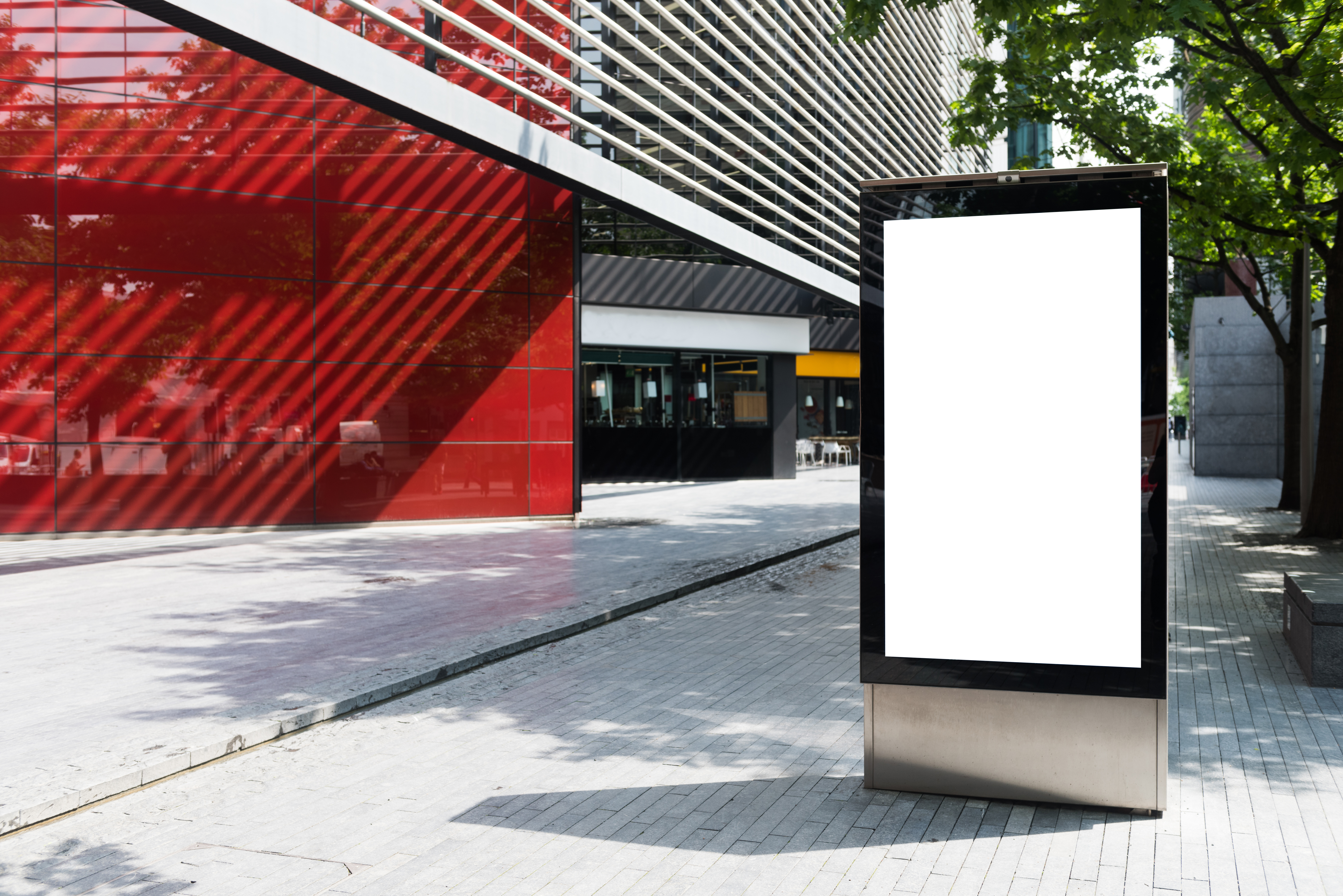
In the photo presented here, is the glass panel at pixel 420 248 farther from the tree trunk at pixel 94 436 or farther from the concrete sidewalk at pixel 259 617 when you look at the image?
the concrete sidewalk at pixel 259 617

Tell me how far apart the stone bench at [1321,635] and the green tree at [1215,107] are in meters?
5.11

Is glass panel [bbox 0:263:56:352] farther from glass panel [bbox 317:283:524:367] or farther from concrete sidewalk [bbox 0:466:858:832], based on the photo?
glass panel [bbox 317:283:524:367]

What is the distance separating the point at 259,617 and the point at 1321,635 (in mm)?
7910

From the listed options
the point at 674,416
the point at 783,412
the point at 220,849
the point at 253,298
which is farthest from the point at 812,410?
the point at 220,849

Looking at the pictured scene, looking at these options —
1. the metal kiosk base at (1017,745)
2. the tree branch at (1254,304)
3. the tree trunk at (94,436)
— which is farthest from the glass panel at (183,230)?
the tree branch at (1254,304)

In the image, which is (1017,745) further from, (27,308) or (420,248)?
(27,308)

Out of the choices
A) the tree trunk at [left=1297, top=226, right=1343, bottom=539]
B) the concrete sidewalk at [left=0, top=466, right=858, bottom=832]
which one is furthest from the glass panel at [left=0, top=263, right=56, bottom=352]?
the tree trunk at [left=1297, top=226, right=1343, bottom=539]

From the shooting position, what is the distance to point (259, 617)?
9062mm

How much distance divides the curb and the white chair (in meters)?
23.2

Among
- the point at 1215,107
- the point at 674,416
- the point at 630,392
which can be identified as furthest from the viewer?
the point at 674,416

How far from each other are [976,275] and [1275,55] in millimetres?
13507

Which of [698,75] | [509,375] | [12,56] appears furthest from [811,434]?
[12,56]

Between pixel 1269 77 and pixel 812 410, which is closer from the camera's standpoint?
pixel 1269 77

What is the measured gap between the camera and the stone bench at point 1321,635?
6.56 metres
